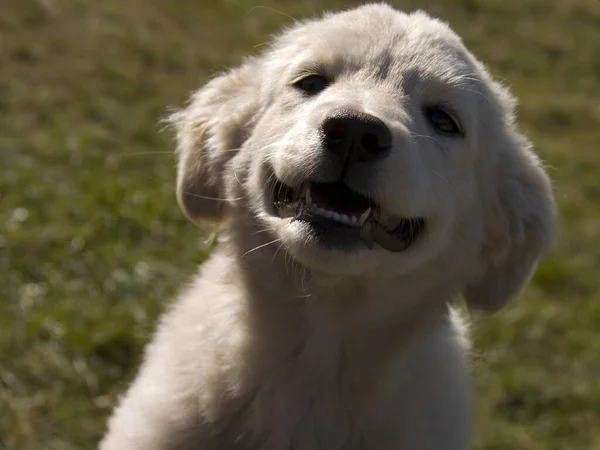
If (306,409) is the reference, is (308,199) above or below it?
above

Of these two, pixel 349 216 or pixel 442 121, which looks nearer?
pixel 349 216

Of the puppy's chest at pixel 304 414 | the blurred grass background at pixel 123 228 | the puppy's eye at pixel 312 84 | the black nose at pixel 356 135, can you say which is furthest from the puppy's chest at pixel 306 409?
the blurred grass background at pixel 123 228

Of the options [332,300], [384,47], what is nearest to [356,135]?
[384,47]

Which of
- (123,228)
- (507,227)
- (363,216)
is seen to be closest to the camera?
(363,216)

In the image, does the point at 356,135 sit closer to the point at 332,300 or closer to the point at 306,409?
the point at 332,300

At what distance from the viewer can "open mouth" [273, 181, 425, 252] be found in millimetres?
2924

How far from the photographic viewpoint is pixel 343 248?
2.85 metres

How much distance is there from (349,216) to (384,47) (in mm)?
696

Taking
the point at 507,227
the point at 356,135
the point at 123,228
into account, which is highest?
the point at 356,135

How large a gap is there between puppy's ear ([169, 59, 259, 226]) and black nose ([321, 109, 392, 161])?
83 cm

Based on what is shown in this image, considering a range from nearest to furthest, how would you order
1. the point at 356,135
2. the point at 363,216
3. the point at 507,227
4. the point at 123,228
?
the point at 356,135 → the point at 363,216 → the point at 507,227 → the point at 123,228

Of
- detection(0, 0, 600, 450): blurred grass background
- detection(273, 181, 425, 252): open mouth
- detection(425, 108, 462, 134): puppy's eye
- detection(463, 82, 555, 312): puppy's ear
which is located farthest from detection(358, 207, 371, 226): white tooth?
detection(0, 0, 600, 450): blurred grass background

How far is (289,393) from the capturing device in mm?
3328

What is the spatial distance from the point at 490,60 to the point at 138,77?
4.31m
